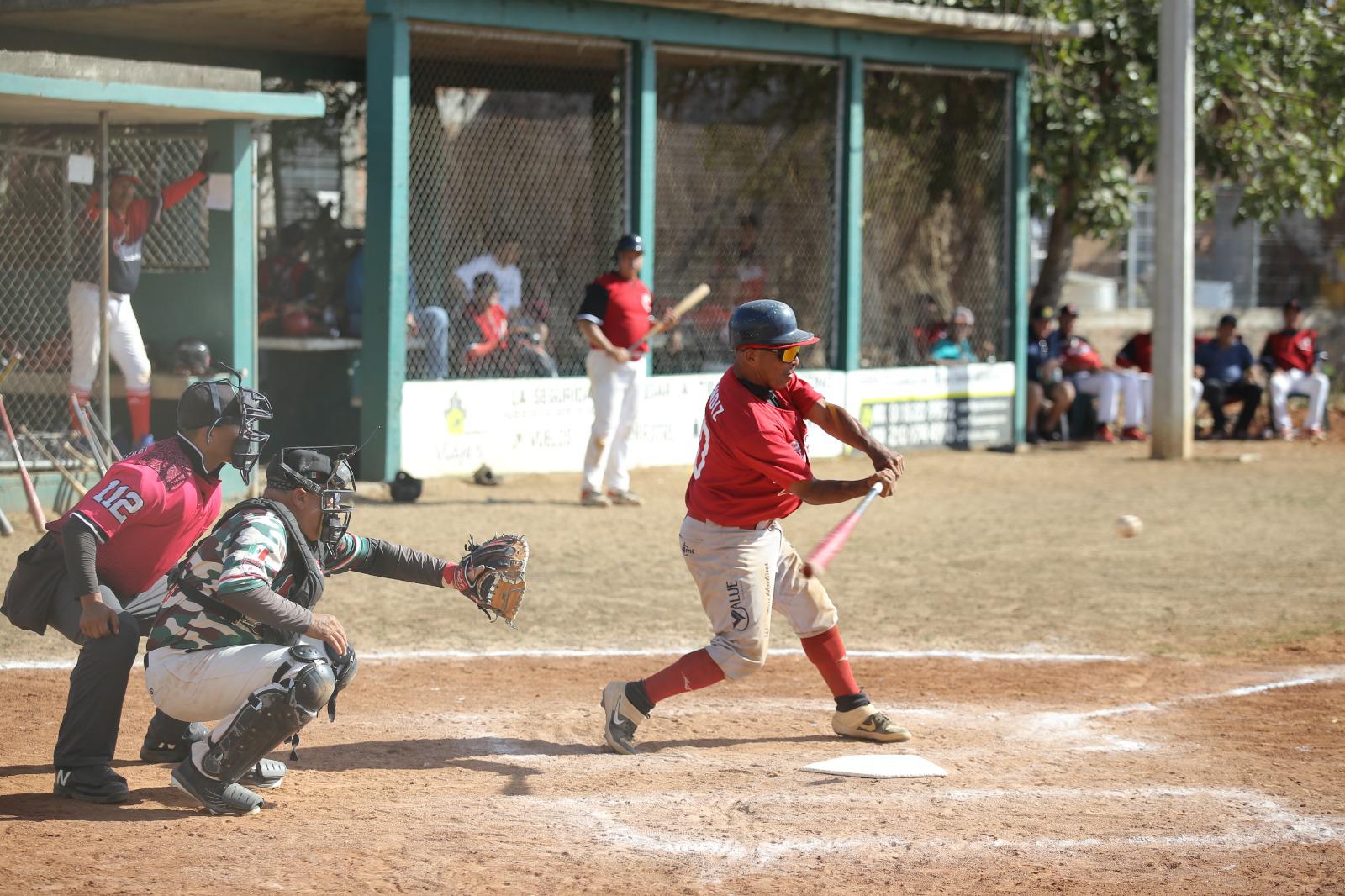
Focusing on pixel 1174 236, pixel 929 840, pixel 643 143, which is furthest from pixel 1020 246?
pixel 929 840

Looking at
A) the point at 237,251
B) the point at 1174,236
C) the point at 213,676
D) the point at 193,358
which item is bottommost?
the point at 213,676

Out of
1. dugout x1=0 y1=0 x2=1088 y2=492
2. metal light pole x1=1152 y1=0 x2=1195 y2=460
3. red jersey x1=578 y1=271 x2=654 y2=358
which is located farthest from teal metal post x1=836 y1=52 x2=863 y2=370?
red jersey x1=578 y1=271 x2=654 y2=358

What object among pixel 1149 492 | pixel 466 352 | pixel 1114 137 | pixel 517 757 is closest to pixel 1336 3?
pixel 1114 137

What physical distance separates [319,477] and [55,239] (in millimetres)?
8225

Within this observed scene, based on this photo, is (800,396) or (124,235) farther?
(124,235)

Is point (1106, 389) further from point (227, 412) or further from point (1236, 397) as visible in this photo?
point (227, 412)

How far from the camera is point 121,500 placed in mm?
4992

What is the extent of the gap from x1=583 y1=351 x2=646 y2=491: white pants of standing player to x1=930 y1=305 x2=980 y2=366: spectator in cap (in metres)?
5.32

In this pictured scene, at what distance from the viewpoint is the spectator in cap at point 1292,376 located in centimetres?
1789

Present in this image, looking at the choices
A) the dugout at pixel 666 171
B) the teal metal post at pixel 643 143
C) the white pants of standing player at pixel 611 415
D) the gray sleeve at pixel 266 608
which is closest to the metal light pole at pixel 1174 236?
the dugout at pixel 666 171

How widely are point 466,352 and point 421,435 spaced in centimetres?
113

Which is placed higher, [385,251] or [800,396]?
[385,251]

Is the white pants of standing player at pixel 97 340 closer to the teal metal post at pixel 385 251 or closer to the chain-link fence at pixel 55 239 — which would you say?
the chain-link fence at pixel 55 239

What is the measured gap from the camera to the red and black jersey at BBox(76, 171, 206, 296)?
10984 millimetres
